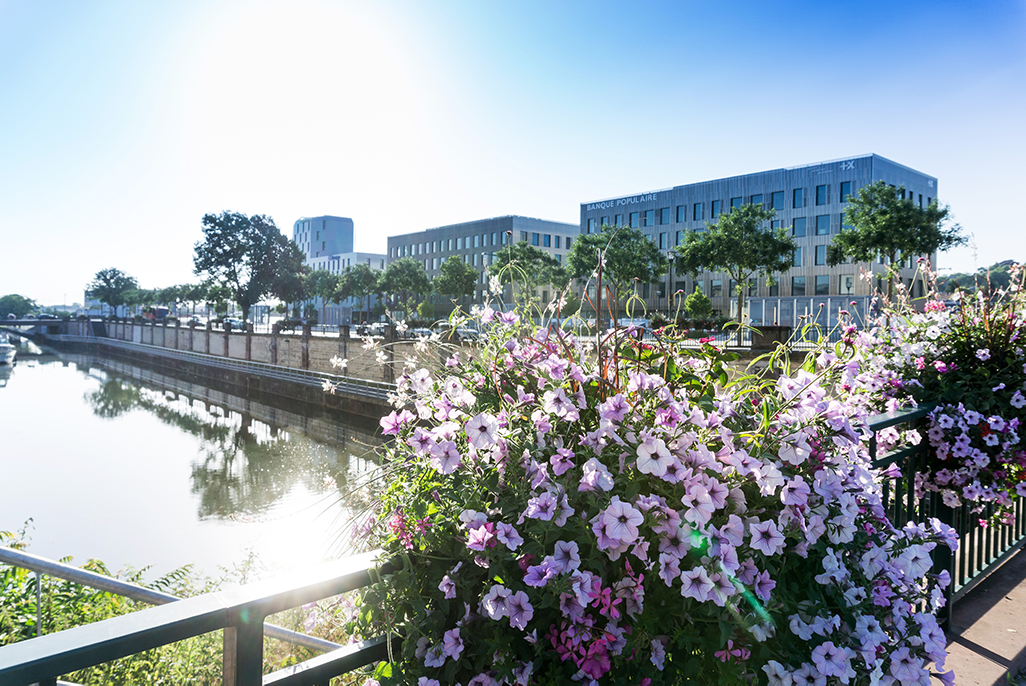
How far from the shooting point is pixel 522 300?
2.00m

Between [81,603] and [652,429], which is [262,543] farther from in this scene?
[652,429]

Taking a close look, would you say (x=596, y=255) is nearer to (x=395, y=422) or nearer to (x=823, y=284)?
(x=395, y=422)

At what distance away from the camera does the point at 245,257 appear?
53.3 meters

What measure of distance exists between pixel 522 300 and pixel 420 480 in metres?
0.71

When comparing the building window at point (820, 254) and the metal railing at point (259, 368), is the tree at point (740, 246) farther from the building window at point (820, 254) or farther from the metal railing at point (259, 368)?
the metal railing at point (259, 368)

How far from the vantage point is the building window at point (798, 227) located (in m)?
46.2

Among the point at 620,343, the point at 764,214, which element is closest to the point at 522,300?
the point at 620,343

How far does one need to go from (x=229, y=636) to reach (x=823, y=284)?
5021 cm

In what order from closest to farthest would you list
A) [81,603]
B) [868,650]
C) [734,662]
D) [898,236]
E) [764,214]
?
[734,662] < [868,650] < [81,603] < [898,236] < [764,214]

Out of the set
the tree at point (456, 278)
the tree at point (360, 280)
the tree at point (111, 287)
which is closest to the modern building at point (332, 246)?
the tree at point (111, 287)

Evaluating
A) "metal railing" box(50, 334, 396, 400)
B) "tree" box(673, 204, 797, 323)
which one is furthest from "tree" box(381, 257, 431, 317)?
"tree" box(673, 204, 797, 323)

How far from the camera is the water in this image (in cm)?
1394

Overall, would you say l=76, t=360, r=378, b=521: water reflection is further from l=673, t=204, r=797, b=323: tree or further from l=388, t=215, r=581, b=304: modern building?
l=388, t=215, r=581, b=304: modern building

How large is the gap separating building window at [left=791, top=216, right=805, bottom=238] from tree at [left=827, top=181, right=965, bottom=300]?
58.4 ft
